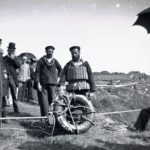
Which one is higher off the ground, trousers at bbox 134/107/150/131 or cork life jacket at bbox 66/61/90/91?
cork life jacket at bbox 66/61/90/91

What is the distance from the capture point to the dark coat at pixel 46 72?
7.81m

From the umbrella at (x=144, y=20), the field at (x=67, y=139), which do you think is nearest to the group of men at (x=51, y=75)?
the field at (x=67, y=139)

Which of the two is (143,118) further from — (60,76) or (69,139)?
(60,76)

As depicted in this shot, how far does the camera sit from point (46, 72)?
7.86 metres

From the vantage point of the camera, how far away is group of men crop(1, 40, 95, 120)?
7.19m

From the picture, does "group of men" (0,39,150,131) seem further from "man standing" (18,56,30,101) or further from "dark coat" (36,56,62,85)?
"man standing" (18,56,30,101)

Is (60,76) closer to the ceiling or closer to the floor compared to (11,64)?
closer to the floor

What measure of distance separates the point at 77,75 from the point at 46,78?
43.3 inches

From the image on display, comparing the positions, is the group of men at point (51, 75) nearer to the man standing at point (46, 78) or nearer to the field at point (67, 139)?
the man standing at point (46, 78)

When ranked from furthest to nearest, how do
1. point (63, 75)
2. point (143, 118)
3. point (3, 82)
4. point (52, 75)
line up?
point (52, 75)
point (63, 75)
point (3, 82)
point (143, 118)

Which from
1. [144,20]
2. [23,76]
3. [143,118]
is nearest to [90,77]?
[144,20]

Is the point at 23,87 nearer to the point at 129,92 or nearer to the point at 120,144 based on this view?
the point at 120,144

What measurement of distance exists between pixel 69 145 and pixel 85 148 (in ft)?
1.20

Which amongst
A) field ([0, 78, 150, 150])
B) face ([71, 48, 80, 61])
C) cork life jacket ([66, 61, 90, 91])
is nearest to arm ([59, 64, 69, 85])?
cork life jacket ([66, 61, 90, 91])
